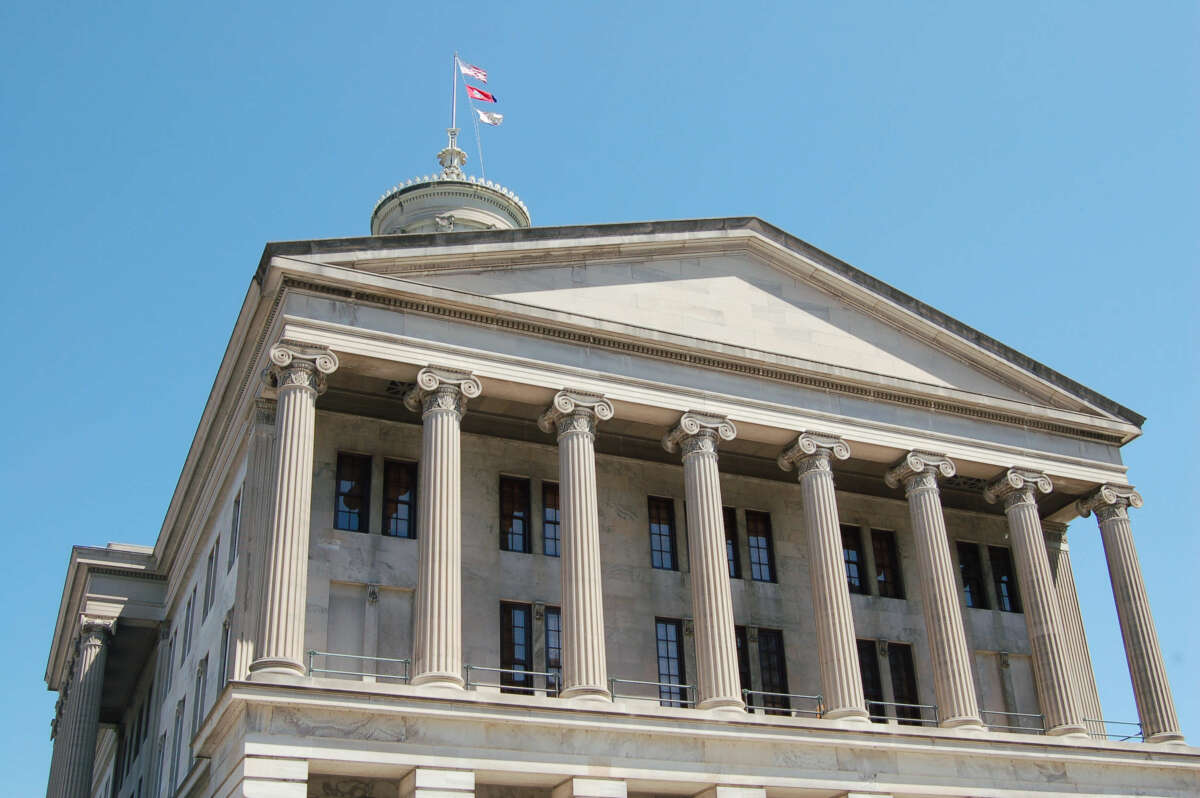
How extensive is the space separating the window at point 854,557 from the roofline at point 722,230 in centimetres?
693

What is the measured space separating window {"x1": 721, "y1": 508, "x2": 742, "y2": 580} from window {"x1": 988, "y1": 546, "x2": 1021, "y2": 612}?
9289 mm

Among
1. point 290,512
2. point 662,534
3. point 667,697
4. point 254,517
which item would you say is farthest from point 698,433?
point 254,517

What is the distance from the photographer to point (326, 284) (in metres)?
31.0

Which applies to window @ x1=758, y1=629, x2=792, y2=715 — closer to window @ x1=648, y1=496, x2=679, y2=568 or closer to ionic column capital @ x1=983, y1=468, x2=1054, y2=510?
window @ x1=648, y1=496, x2=679, y2=568

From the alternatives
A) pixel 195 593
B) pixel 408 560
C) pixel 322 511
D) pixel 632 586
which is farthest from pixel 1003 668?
pixel 195 593

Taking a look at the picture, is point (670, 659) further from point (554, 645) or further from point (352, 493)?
point (352, 493)

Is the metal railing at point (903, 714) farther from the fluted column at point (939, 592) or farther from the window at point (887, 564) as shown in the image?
the window at point (887, 564)

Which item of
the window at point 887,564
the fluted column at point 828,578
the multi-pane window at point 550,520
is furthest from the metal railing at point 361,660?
the window at point 887,564

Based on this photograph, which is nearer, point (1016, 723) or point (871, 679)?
point (871, 679)

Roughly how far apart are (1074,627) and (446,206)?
31.4 meters

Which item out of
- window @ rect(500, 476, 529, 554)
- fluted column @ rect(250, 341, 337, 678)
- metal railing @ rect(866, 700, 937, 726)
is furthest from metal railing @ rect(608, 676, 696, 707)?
fluted column @ rect(250, 341, 337, 678)

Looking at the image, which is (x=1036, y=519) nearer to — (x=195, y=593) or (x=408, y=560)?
(x=408, y=560)

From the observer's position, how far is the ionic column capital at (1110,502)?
38.7 metres

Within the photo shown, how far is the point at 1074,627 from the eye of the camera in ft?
131
